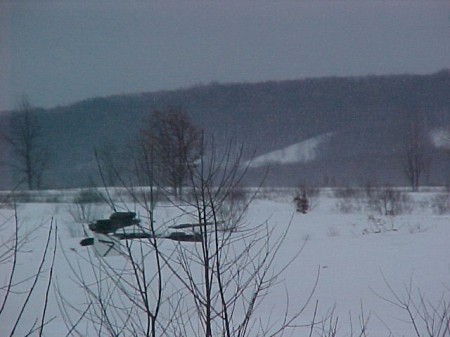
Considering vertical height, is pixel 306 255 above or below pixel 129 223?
below

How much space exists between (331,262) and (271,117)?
3.81 m

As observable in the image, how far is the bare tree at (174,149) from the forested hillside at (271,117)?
13cm

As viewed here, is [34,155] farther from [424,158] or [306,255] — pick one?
[306,255]

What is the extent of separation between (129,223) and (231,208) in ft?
1.57

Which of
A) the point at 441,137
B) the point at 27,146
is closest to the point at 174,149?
the point at 27,146

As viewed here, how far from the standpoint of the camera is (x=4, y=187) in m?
3.50

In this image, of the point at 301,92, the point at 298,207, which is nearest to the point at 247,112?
the point at 301,92

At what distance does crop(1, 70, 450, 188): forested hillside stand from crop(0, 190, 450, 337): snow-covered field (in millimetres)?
352

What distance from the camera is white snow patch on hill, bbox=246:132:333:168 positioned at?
3.31 m

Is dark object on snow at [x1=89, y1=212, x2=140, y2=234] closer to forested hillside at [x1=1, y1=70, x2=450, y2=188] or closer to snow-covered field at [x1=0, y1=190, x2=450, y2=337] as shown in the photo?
snow-covered field at [x1=0, y1=190, x2=450, y2=337]

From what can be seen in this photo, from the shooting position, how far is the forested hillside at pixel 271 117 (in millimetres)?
3484

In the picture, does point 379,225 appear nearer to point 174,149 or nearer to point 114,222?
point 114,222

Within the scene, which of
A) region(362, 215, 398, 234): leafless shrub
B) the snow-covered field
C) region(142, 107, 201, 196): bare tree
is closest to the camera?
region(142, 107, 201, 196): bare tree

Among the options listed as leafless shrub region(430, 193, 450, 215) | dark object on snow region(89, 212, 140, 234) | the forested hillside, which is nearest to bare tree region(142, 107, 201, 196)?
the forested hillside
